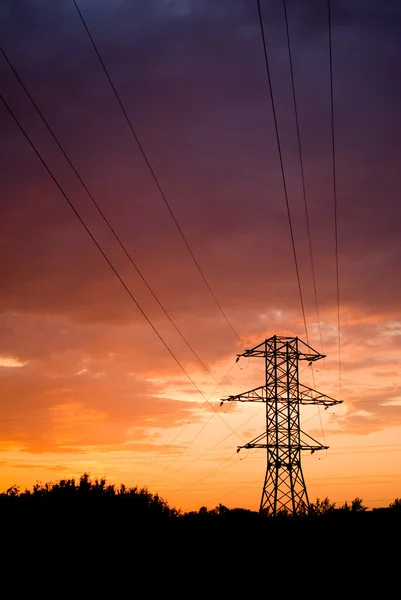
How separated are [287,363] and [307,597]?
33.4 meters

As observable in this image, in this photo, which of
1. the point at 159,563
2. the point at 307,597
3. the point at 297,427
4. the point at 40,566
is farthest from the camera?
the point at 297,427

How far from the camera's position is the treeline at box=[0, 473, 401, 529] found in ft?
131

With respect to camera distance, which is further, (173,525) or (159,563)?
(173,525)

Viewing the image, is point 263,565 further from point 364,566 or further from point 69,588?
point 69,588

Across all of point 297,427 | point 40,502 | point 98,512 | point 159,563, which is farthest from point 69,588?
point 297,427

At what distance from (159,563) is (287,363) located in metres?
28.5

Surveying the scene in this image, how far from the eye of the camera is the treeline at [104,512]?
3984 cm

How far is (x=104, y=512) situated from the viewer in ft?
142

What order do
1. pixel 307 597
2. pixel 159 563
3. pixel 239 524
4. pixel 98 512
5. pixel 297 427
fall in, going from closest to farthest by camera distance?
1. pixel 307 597
2. pixel 159 563
3. pixel 98 512
4. pixel 239 524
5. pixel 297 427

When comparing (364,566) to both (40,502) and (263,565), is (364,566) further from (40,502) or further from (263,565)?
(40,502)

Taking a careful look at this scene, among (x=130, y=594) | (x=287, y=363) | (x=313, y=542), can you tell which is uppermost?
(x=287, y=363)

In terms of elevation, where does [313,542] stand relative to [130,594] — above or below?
above

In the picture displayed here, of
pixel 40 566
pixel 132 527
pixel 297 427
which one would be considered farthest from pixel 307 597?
pixel 297 427

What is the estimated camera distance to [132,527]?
40.8 meters
